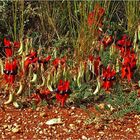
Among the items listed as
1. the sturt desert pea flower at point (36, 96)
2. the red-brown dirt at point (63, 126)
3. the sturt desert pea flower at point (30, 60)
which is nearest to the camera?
the red-brown dirt at point (63, 126)

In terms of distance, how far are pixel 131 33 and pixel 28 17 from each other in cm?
126

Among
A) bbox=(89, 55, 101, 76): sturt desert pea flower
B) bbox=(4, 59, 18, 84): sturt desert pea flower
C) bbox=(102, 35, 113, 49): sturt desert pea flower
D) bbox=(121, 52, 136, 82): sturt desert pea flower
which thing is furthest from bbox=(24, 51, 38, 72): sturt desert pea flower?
bbox=(102, 35, 113, 49): sturt desert pea flower

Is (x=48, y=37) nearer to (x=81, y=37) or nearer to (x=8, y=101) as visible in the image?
(x=81, y=37)

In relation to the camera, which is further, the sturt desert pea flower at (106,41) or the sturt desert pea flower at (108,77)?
the sturt desert pea flower at (106,41)

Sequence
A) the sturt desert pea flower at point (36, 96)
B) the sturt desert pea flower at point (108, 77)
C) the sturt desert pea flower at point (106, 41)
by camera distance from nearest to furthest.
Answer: the sturt desert pea flower at point (36, 96) < the sturt desert pea flower at point (108, 77) < the sturt desert pea flower at point (106, 41)

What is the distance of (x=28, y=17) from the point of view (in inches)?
234

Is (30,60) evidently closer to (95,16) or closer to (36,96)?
(36,96)

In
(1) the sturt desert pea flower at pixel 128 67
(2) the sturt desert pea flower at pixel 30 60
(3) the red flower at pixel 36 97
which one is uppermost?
(2) the sturt desert pea flower at pixel 30 60

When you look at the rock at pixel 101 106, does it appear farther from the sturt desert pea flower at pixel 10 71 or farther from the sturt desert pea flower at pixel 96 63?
the sturt desert pea flower at pixel 10 71

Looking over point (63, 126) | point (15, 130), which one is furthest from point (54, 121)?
point (15, 130)

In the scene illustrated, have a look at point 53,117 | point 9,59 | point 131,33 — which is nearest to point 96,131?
point 53,117

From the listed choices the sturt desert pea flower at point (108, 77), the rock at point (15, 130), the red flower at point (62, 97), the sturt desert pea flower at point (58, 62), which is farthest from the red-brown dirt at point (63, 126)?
the sturt desert pea flower at point (58, 62)

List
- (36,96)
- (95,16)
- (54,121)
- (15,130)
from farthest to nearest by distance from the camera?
1. (95,16)
2. (36,96)
3. (54,121)
4. (15,130)

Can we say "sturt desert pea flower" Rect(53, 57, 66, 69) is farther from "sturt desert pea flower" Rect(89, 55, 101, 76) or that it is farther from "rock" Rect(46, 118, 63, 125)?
"rock" Rect(46, 118, 63, 125)
